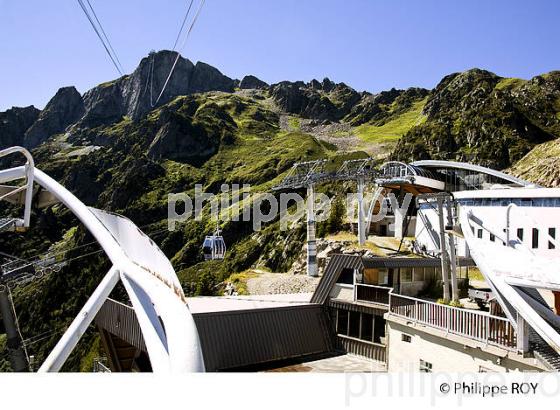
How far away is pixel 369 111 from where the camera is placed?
565 ft

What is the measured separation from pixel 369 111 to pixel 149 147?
81.9 meters

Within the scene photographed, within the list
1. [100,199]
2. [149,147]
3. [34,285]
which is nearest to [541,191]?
[34,285]

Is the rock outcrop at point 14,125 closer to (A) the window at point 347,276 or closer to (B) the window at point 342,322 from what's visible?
(A) the window at point 347,276

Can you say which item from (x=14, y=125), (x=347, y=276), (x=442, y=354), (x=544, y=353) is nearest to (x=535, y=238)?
(x=347, y=276)

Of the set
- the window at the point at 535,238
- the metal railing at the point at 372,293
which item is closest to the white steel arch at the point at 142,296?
the metal railing at the point at 372,293

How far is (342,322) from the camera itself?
16.2m

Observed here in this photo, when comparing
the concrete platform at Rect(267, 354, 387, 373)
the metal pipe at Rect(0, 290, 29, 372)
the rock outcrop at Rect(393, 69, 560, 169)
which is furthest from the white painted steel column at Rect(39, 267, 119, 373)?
the rock outcrop at Rect(393, 69, 560, 169)

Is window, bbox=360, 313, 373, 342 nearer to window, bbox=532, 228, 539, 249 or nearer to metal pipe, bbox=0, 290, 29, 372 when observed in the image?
metal pipe, bbox=0, 290, 29, 372

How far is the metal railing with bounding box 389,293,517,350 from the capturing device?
986 cm

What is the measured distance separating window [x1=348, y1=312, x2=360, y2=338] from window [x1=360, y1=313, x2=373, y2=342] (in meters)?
0.21

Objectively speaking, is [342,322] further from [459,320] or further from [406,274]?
[459,320]

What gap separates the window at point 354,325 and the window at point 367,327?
0.68 ft

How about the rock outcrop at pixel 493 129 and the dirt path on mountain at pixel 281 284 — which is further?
the rock outcrop at pixel 493 129

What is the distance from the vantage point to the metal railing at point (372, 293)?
15.1 m
